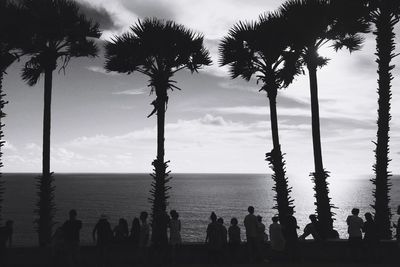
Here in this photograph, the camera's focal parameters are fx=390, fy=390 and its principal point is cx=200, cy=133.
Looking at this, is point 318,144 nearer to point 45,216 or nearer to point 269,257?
point 269,257

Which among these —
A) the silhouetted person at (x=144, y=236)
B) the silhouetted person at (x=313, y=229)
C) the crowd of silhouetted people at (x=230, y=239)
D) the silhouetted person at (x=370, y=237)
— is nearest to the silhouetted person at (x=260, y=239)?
the crowd of silhouetted people at (x=230, y=239)

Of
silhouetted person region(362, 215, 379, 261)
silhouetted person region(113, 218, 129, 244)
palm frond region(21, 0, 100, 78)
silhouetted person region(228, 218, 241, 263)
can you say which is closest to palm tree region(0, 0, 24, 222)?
palm frond region(21, 0, 100, 78)

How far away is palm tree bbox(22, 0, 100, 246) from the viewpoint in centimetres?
1504

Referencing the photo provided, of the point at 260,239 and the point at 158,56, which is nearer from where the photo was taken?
the point at 260,239

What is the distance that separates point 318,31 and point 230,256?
999 centimetres

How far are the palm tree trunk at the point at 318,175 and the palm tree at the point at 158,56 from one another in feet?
16.6

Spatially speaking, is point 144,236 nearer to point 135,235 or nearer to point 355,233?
point 135,235

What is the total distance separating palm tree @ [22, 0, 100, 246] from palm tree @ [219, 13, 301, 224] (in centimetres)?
643

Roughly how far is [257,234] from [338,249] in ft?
8.96

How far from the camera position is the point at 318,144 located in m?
16.3

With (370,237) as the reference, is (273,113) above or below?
above

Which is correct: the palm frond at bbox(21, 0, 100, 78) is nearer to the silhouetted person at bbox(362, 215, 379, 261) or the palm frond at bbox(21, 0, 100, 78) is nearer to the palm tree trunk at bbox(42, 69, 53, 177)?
the palm tree trunk at bbox(42, 69, 53, 177)

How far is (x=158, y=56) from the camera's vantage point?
16859 mm

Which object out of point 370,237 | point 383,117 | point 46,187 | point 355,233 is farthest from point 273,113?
point 46,187
